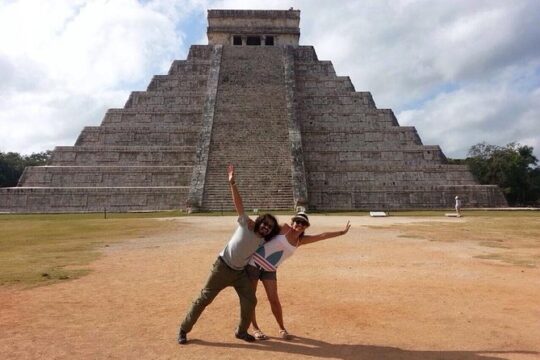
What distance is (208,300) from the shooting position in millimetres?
4270

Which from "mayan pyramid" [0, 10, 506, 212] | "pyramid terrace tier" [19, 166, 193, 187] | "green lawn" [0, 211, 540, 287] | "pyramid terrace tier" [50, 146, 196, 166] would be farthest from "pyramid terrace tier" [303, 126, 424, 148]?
"green lawn" [0, 211, 540, 287]

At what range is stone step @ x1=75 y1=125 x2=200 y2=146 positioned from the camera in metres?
26.3

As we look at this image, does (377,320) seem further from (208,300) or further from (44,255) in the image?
(44,255)

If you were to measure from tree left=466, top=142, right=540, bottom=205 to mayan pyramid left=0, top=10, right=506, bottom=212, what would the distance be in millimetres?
22140

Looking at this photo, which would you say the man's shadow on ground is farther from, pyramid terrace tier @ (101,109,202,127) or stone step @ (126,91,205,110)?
stone step @ (126,91,205,110)

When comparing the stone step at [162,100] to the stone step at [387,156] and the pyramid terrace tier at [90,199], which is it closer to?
the pyramid terrace tier at [90,199]

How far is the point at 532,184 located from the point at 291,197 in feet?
117

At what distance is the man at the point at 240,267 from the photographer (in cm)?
420

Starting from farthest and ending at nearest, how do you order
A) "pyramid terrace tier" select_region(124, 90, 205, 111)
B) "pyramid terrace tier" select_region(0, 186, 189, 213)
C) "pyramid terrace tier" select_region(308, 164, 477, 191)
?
"pyramid terrace tier" select_region(124, 90, 205, 111), "pyramid terrace tier" select_region(308, 164, 477, 191), "pyramid terrace tier" select_region(0, 186, 189, 213)

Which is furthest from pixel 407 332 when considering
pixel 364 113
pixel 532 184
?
pixel 532 184

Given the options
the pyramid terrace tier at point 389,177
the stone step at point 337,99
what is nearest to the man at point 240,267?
the pyramid terrace tier at point 389,177

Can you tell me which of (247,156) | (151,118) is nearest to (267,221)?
(247,156)

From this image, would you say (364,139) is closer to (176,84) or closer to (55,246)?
(176,84)

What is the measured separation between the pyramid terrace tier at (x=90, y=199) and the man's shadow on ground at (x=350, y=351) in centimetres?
1850
